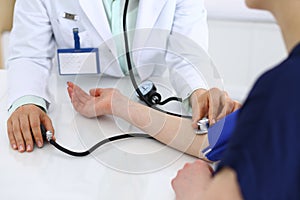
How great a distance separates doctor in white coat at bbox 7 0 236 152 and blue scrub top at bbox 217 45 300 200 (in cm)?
58

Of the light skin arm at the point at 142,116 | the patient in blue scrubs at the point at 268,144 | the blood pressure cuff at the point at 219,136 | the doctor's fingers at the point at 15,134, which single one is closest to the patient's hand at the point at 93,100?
the light skin arm at the point at 142,116

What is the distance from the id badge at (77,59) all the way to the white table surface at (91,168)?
0.55ft

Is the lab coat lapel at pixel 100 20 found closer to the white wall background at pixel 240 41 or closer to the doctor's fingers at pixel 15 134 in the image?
the doctor's fingers at pixel 15 134

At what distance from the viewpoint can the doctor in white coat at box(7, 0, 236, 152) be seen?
3.62ft

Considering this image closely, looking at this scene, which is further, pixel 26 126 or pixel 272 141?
pixel 26 126

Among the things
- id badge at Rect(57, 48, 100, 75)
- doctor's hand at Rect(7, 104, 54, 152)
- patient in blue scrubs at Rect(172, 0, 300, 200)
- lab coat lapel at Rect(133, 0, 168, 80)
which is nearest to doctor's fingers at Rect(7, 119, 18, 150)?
doctor's hand at Rect(7, 104, 54, 152)

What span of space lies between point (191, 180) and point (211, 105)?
0.86 ft

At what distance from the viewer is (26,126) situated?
1.01 meters

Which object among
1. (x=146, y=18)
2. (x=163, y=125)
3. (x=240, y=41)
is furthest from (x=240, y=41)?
(x=163, y=125)

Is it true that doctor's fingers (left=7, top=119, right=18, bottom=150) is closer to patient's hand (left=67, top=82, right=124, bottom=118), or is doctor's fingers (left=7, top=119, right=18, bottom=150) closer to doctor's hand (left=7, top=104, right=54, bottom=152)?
doctor's hand (left=7, top=104, right=54, bottom=152)

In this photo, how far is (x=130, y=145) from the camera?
987mm

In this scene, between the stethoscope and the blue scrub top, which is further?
the stethoscope

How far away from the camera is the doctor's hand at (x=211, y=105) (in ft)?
3.27

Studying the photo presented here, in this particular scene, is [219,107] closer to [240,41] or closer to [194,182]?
[194,182]
